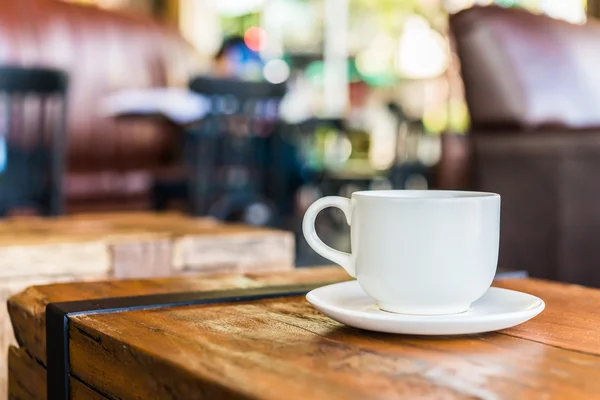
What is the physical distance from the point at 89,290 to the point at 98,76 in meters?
3.28

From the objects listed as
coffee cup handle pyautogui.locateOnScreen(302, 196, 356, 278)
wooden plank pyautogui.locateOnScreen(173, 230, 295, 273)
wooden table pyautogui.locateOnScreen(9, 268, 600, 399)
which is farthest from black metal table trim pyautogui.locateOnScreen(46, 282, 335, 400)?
wooden plank pyautogui.locateOnScreen(173, 230, 295, 273)

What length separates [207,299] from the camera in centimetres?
71

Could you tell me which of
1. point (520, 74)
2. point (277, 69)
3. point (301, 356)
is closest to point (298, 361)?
point (301, 356)

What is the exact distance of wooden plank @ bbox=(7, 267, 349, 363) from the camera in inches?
29.4

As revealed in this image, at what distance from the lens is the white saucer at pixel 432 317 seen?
1.76ft

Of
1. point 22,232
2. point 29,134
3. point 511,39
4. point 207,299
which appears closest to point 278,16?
point 29,134

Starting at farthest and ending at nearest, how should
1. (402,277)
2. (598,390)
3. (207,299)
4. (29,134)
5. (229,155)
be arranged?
(229,155) → (29,134) → (207,299) → (402,277) → (598,390)

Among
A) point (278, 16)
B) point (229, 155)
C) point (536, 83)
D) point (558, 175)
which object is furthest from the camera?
point (278, 16)

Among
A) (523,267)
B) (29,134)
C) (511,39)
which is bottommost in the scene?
(523,267)

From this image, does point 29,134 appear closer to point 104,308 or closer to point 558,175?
point 558,175

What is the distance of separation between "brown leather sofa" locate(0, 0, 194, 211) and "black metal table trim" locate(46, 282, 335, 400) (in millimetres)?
2910

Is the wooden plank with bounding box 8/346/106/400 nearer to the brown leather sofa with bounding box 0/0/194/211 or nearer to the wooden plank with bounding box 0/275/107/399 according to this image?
the wooden plank with bounding box 0/275/107/399

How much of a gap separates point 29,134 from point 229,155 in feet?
3.83

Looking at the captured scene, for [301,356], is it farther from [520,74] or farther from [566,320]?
[520,74]
